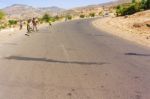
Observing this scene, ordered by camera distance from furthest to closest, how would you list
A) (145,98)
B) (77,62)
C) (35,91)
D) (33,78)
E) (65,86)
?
(77,62), (33,78), (65,86), (35,91), (145,98)

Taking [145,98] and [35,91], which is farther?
[35,91]

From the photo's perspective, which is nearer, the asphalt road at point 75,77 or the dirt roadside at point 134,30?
the asphalt road at point 75,77

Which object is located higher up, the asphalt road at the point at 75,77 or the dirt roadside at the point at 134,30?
the asphalt road at the point at 75,77

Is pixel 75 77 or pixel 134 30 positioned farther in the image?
pixel 134 30

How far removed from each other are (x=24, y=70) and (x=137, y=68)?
12.2 ft

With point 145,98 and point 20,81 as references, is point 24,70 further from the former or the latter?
point 145,98

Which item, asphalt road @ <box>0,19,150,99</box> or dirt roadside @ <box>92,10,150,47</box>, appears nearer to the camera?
asphalt road @ <box>0,19,150,99</box>

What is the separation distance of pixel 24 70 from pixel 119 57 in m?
5.23

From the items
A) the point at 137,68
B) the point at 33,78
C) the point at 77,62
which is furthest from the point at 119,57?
the point at 33,78

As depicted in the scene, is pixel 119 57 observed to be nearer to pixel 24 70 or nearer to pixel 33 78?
pixel 24 70

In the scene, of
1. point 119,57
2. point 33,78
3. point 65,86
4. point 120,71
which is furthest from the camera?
point 119,57

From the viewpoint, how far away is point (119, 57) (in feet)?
57.0

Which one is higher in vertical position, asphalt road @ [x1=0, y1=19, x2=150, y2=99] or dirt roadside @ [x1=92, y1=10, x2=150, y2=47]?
asphalt road @ [x1=0, y1=19, x2=150, y2=99]

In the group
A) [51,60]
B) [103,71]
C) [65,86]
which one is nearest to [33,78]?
[65,86]
